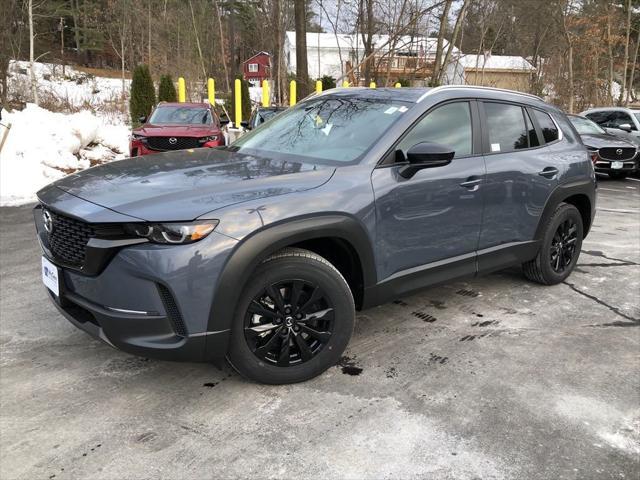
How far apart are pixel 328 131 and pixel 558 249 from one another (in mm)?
2510

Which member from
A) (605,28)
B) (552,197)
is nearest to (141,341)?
(552,197)

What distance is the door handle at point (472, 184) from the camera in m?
3.66

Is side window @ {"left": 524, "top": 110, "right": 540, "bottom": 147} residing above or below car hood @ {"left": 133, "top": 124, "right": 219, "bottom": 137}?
below

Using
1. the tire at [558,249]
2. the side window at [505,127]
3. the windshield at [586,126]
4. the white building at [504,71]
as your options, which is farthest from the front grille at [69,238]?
the white building at [504,71]

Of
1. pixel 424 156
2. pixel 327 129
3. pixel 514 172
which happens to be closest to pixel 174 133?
pixel 327 129

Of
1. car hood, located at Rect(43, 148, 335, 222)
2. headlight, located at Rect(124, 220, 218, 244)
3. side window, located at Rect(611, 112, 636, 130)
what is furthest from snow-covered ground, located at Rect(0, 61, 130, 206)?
side window, located at Rect(611, 112, 636, 130)

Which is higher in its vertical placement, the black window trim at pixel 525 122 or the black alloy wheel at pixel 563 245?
the black window trim at pixel 525 122

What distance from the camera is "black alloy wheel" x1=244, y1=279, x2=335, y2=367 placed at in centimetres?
286

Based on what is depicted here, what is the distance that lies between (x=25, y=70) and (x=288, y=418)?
22.4 m

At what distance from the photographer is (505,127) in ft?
13.7

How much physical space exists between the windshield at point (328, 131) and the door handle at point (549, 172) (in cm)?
146

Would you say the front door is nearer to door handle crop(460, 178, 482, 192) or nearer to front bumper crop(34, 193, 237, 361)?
door handle crop(460, 178, 482, 192)

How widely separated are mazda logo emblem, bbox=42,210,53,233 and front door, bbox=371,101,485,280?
5.91 ft

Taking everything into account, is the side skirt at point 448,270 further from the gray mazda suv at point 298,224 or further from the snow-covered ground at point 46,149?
the snow-covered ground at point 46,149
